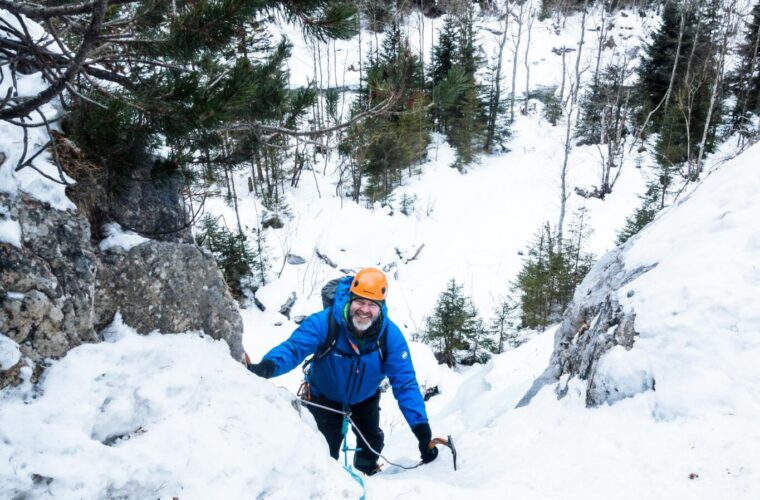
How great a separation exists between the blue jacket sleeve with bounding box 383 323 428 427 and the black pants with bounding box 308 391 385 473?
1.92 ft

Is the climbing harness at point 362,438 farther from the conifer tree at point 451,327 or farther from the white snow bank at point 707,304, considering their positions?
the conifer tree at point 451,327

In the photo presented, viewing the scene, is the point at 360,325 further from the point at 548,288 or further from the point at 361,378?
the point at 548,288

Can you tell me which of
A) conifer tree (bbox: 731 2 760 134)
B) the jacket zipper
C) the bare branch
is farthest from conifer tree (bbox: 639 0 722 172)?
the bare branch

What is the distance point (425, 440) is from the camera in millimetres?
3412

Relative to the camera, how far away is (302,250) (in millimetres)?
14781

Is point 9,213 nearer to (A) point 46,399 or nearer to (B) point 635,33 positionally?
(A) point 46,399

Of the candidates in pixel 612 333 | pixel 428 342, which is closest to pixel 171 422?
pixel 612 333

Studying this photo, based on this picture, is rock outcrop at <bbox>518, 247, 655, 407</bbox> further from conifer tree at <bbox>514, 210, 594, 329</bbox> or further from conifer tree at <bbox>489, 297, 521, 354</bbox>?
conifer tree at <bbox>514, 210, 594, 329</bbox>

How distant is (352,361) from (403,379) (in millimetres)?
434

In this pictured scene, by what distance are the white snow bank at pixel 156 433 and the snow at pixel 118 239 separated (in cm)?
49

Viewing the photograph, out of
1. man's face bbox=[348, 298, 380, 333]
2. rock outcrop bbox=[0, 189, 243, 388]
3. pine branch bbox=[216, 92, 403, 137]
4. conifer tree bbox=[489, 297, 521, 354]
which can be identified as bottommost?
conifer tree bbox=[489, 297, 521, 354]

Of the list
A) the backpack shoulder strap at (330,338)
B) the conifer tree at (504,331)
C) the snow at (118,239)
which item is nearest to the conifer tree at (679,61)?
the conifer tree at (504,331)

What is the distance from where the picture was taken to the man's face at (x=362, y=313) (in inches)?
131

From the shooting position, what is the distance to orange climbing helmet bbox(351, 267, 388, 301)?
326 centimetres
